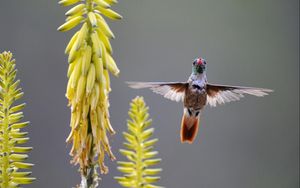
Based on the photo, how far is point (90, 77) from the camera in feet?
7.53

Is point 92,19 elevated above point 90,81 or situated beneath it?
elevated above

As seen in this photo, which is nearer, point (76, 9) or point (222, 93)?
point (76, 9)

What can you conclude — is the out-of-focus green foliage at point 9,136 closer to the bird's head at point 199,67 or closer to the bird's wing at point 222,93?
the bird's wing at point 222,93

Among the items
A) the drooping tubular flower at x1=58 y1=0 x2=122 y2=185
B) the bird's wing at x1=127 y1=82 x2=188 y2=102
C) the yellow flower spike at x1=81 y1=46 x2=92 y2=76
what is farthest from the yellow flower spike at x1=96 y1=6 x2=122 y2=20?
the bird's wing at x1=127 y1=82 x2=188 y2=102

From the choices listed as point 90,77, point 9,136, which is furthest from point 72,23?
point 9,136

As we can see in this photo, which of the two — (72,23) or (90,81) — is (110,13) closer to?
(72,23)

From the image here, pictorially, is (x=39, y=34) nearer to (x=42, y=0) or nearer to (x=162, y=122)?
(x=42, y=0)

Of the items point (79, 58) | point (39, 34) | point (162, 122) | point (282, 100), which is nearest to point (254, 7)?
point (282, 100)

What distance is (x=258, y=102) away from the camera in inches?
503

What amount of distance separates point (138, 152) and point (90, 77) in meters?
0.66

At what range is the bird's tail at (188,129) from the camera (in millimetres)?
3934

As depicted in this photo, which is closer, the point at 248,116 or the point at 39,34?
the point at 39,34

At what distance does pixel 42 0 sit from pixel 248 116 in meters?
4.58

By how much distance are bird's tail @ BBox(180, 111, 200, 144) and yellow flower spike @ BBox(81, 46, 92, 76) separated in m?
1.69
